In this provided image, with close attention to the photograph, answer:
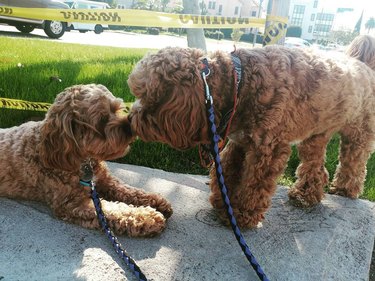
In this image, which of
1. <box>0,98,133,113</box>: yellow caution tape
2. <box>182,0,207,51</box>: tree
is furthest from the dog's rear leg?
<box>182,0,207,51</box>: tree

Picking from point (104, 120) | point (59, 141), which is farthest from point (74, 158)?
point (104, 120)

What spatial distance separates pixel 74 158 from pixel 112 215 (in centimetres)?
55

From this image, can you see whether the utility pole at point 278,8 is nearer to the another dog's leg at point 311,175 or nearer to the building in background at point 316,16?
the another dog's leg at point 311,175

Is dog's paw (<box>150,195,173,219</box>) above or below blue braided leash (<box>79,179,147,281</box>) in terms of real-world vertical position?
below

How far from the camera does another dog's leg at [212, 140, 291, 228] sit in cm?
299

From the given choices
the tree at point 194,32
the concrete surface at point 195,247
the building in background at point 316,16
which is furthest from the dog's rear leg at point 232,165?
the building in background at point 316,16

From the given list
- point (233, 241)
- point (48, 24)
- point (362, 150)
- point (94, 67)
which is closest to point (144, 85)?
point (233, 241)

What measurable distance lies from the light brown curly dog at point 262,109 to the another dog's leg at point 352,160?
0.04 ft

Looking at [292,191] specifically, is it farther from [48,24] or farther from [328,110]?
[48,24]

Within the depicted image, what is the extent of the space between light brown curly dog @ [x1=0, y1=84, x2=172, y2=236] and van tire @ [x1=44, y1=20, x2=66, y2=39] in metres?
13.6

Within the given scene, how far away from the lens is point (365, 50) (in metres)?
3.88

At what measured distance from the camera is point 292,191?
3850 mm

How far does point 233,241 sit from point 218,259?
292mm

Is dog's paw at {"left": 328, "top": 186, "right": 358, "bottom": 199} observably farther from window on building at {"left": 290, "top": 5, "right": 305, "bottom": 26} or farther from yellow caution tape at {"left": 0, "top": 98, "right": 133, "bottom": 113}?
window on building at {"left": 290, "top": 5, "right": 305, "bottom": 26}
